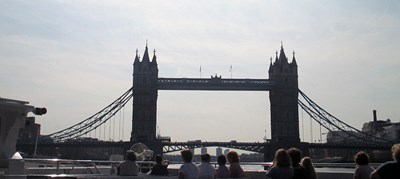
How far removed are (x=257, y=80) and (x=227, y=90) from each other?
572 cm

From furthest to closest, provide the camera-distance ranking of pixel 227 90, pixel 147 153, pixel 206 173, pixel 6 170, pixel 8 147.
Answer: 1. pixel 227 90
2. pixel 147 153
3. pixel 8 147
4. pixel 6 170
5. pixel 206 173

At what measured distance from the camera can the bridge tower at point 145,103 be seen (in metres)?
82.9

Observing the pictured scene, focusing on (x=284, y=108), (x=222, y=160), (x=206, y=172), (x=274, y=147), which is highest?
(x=284, y=108)

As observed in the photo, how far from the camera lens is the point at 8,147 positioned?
931cm

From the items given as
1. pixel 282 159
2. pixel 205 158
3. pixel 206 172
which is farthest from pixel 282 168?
pixel 205 158

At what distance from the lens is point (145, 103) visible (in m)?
83.9

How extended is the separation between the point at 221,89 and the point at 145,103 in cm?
1399

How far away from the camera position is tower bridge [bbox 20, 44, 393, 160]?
77.8 metres

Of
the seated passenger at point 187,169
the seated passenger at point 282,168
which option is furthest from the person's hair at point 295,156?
the seated passenger at point 187,169

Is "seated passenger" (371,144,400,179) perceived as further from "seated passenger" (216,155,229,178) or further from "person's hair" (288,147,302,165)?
"seated passenger" (216,155,229,178)

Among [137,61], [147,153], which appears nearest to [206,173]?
[147,153]

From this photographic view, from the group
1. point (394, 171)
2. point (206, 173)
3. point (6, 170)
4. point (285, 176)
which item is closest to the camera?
point (394, 171)

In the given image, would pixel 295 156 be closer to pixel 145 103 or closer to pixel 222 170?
pixel 222 170

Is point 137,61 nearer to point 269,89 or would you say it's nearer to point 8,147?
point 269,89
